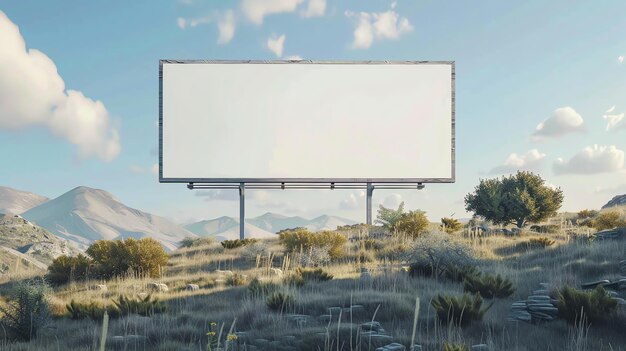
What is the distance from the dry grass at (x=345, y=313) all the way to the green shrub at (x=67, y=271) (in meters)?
1.02

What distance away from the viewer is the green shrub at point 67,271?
554 inches

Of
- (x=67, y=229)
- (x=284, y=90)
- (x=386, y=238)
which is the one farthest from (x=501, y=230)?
(x=67, y=229)

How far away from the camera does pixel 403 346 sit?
5453 mm

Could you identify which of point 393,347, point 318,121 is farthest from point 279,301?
point 318,121

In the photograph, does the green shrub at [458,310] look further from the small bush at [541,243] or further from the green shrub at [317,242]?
the small bush at [541,243]

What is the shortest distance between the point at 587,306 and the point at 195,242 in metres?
19.4

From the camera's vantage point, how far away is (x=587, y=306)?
6.88 meters

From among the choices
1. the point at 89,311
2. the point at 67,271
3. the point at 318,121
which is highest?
the point at 318,121

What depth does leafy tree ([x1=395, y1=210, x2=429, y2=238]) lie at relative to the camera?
1853 cm

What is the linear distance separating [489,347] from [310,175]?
63.6ft

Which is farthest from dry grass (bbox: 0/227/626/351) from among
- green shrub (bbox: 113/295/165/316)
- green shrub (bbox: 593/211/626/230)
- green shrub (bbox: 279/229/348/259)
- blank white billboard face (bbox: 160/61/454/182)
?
blank white billboard face (bbox: 160/61/454/182)

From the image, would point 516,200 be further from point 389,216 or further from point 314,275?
point 314,275

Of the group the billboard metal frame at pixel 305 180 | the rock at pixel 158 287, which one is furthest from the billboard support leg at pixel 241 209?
the rock at pixel 158 287

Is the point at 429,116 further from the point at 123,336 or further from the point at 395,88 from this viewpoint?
the point at 123,336
